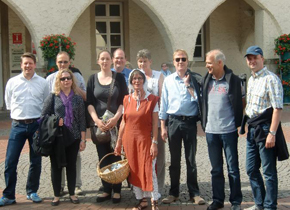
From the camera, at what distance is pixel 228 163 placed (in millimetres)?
5285

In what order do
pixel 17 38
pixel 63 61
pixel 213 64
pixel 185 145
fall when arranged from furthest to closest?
1. pixel 17 38
2. pixel 63 61
3. pixel 185 145
4. pixel 213 64

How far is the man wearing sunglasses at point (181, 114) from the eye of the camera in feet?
18.3

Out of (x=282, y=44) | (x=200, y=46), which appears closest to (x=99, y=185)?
(x=282, y=44)

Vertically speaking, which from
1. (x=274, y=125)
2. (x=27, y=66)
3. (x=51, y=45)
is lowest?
(x=274, y=125)

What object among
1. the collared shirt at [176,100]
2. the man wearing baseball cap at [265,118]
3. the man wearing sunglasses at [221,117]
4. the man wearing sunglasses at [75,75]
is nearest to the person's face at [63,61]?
the man wearing sunglasses at [75,75]

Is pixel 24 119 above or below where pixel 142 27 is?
below

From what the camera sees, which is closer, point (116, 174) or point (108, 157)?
point (116, 174)

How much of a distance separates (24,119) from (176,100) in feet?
6.37

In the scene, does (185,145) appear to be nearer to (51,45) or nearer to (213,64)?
(213,64)

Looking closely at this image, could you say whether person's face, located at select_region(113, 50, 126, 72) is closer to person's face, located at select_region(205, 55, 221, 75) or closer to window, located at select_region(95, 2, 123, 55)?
person's face, located at select_region(205, 55, 221, 75)

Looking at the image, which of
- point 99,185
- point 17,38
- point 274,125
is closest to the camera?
point 274,125

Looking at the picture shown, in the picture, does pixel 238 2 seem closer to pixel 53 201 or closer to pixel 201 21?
pixel 201 21

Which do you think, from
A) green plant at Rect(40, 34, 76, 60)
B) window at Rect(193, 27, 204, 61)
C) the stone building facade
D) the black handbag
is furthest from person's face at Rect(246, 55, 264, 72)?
window at Rect(193, 27, 204, 61)

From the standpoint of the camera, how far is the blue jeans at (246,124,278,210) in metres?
4.99
